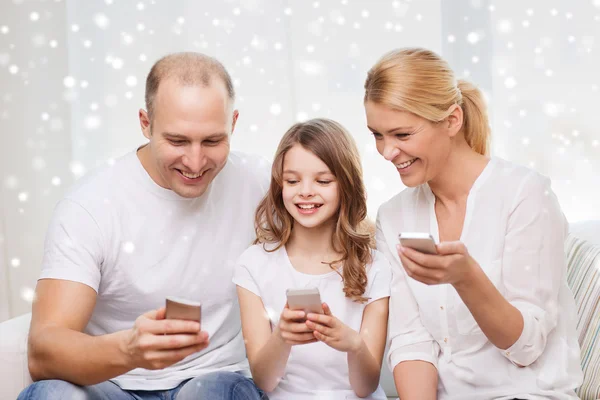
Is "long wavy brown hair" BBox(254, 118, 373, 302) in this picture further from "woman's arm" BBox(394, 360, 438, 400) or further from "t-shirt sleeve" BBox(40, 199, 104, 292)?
"t-shirt sleeve" BBox(40, 199, 104, 292)

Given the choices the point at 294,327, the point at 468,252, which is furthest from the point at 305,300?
the point at 468,252

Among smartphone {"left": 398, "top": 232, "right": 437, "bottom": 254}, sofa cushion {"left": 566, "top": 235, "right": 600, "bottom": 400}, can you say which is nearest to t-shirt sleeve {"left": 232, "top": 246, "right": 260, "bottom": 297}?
smartphone {"left": 398, "top": 232, "right": 437, "bottom": 254}

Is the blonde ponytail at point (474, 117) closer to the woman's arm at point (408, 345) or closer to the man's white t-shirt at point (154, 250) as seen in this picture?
the woman's arm at point (408, 345)

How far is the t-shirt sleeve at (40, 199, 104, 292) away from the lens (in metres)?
1.67

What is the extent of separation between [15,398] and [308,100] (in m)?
1.50

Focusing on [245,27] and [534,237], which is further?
[245,27]

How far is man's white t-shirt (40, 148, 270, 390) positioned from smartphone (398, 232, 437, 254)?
705mm

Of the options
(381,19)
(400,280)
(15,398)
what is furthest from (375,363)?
(381,19)

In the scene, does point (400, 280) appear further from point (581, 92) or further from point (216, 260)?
point (581, 92)

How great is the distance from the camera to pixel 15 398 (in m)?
1.65

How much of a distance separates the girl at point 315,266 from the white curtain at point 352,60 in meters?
0.80

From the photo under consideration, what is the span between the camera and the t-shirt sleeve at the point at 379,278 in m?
1.79

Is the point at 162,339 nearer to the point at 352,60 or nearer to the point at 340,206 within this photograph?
the point at 340,206

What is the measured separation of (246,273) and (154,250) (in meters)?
0.25
